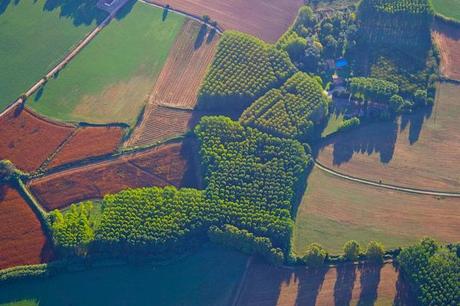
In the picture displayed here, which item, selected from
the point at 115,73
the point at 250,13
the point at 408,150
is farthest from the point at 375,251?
the point at 115,73

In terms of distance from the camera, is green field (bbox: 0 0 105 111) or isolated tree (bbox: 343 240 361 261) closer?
isolated tree (bbox: 343 240 361 261)

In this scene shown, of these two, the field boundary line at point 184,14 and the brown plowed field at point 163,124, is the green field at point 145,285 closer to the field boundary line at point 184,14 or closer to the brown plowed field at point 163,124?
the brown plowed field at point 163,124

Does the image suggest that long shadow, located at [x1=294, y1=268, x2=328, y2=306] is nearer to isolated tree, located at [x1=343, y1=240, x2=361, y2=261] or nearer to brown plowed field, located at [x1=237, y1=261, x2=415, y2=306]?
brown plowed field, located at [x1=237, y1=261, x2=415, y2=306]

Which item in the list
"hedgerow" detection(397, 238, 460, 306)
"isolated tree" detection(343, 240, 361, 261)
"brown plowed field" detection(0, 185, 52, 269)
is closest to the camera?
"hedgerow" detection(397, 238, 460, 306)

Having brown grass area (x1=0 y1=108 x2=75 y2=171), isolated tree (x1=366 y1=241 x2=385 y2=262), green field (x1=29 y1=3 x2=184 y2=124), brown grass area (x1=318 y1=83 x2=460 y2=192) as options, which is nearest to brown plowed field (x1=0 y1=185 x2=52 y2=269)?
brown grass area (x1=0 y1=108 x2=75 y2=171)

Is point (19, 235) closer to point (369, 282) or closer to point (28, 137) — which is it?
point (28, 137)

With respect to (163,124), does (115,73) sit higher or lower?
higher
